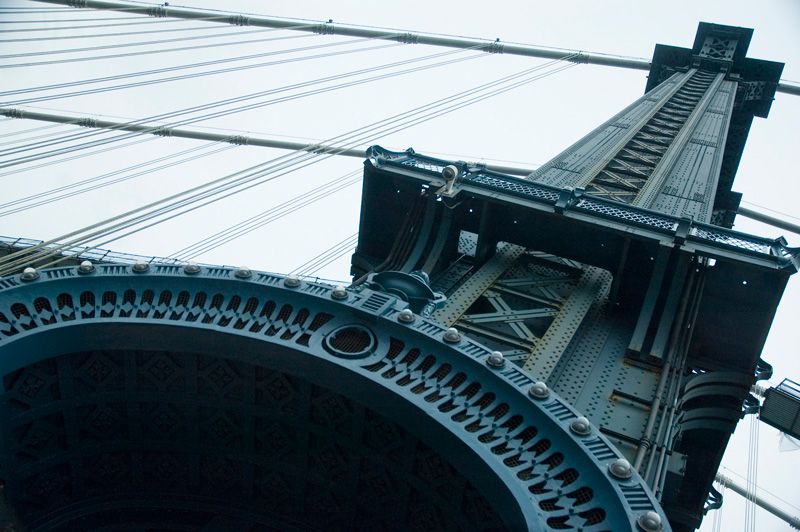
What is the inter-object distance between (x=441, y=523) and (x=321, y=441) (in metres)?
2.34

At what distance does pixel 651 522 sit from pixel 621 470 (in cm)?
94

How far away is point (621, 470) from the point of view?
31.4 feet

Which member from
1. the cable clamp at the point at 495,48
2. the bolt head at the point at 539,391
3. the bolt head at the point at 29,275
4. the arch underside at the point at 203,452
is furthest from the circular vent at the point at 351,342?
the cable clamp at the point at 495,48

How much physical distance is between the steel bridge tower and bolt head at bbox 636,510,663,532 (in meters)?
0.04

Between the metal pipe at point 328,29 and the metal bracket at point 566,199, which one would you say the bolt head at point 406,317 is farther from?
the metal pipe at point 328,29

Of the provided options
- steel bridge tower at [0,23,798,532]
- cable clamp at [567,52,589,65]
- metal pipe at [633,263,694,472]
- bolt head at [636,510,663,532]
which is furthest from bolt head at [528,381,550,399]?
cable clamp at [567,52,589,65]

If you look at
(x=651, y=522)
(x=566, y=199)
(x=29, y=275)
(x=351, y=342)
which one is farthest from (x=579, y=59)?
(x=651, y=522)

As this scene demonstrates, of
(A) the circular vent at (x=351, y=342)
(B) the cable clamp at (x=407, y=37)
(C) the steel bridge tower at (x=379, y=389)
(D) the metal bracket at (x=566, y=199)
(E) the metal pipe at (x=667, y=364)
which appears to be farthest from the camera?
(B) the cable clamp at (x=407, y=37)

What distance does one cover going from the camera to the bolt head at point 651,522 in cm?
868

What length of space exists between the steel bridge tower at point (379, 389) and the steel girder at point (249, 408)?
32 millimetres

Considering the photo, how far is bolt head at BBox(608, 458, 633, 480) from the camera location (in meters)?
9.55

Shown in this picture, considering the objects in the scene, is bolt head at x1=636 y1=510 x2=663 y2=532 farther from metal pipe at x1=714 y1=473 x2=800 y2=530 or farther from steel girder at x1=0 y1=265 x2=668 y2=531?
metal pipe at x1=714 y1=473 x2=800 y2=530

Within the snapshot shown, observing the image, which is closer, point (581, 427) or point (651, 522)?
point (651, 522)

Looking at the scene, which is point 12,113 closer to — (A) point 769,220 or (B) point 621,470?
(B) point 621,470
